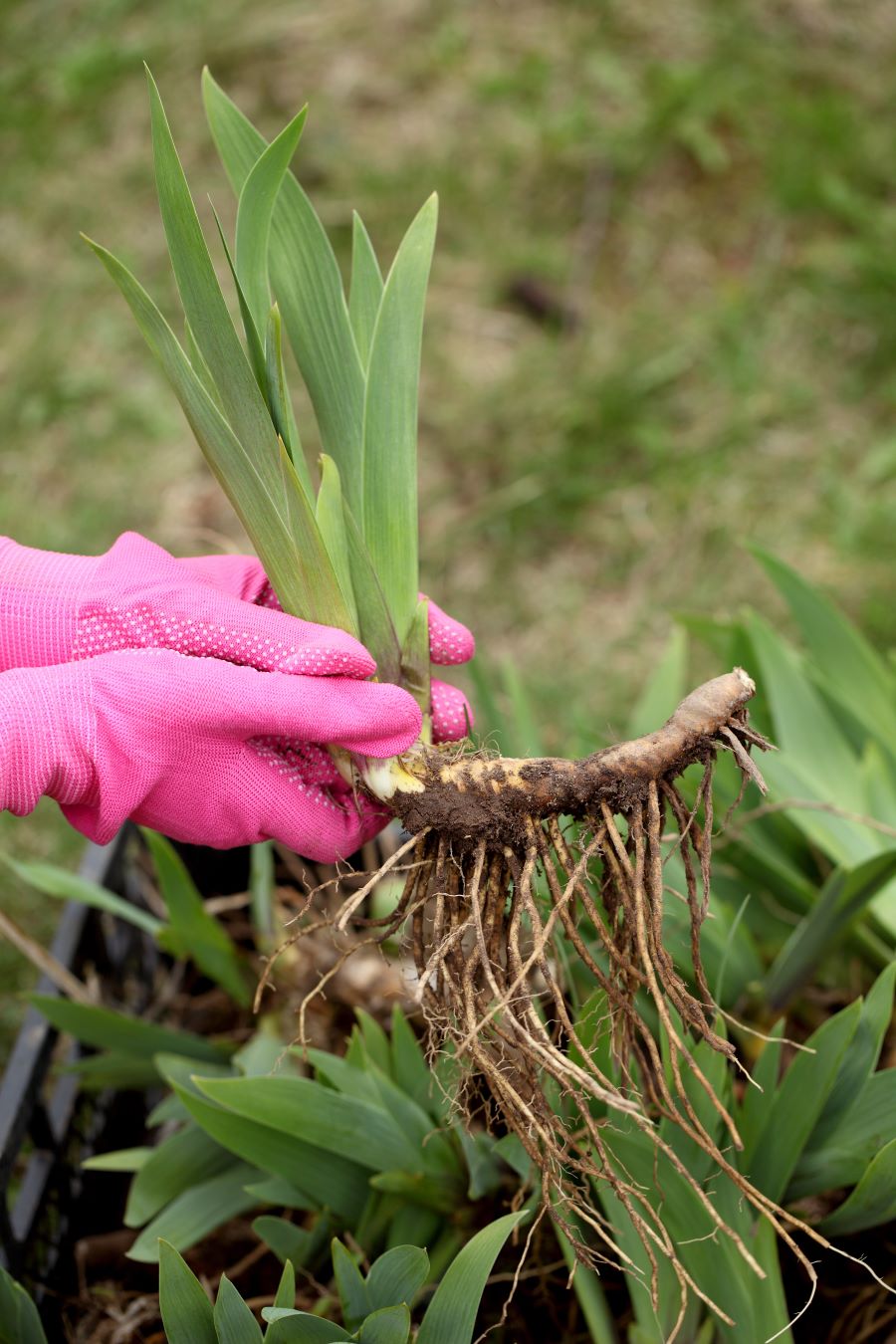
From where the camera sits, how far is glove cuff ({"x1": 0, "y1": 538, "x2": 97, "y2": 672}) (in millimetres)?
895

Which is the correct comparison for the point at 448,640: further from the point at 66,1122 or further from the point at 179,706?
the point at 66,1122

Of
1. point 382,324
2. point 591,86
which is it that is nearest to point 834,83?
point 591,86

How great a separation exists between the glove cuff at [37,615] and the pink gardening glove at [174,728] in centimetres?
5

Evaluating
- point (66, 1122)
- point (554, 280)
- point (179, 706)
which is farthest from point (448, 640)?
point (554, 280)

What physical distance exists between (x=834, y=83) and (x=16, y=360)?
188 centimetres

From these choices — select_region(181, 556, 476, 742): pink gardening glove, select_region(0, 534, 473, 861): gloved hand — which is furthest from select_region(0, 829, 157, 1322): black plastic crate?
select_region(181, 556, 476, 742): pink gardening glove

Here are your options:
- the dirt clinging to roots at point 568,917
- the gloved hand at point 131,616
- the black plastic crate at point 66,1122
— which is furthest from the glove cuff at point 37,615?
the black plastic crate at point 66,1122

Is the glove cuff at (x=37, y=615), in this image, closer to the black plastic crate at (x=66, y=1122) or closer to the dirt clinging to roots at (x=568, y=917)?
the dirt clinging to roots at (x=568, y=917)

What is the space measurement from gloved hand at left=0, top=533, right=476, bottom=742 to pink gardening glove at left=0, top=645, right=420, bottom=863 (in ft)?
0.07

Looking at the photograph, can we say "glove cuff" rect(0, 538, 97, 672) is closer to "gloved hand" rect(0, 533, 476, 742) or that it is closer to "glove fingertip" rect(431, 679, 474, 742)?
"gloved hand" rect(0, 533, 476, 742)

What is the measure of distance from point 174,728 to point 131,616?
0.11 meters

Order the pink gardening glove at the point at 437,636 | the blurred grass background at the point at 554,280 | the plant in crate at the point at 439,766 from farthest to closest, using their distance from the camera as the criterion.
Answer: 1. the blurred grass background at the point at 554,280
2. the pink gardening glove at the point at 437,636
3. the plant in crate at the point at 439,766

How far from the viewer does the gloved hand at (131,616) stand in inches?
34.3

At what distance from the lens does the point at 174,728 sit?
0.84 meters
